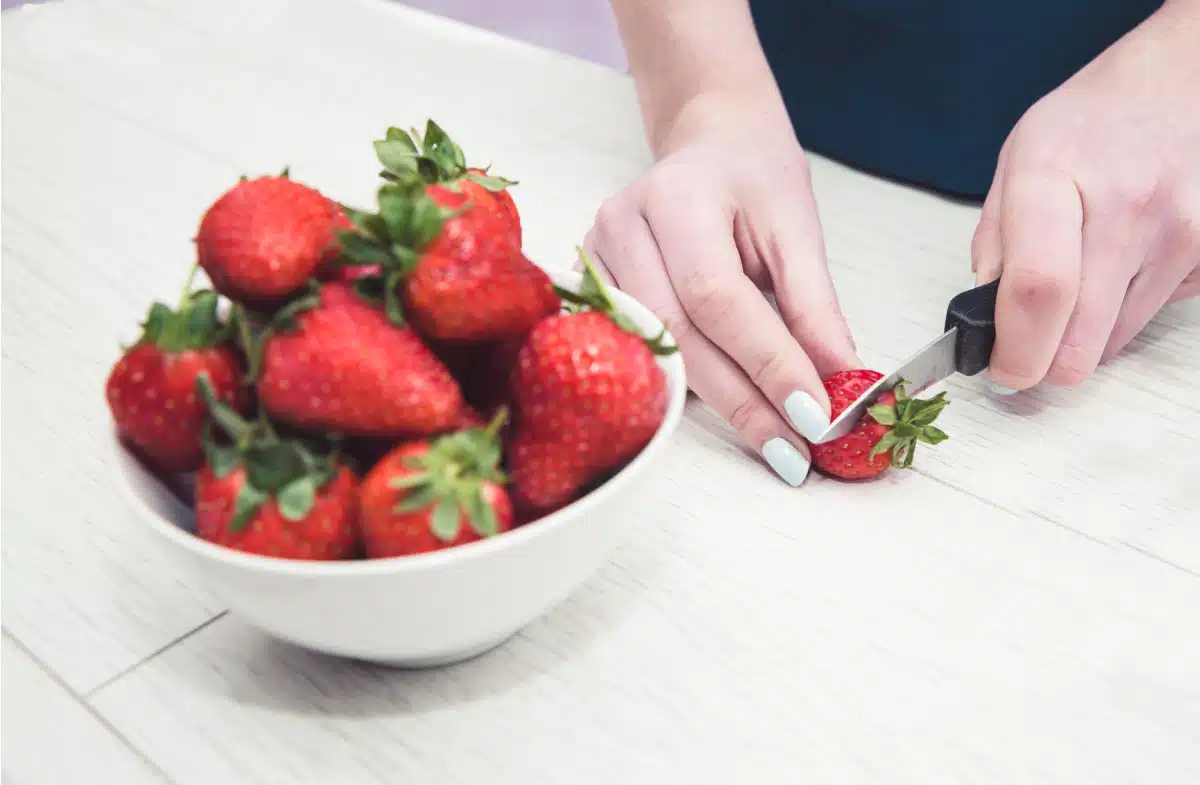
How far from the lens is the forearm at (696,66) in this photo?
2.95 feet

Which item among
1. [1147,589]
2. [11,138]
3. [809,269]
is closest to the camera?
[1147,589]

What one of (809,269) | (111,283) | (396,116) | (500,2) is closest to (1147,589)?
(809,269)

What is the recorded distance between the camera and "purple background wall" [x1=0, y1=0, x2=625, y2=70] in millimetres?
2199

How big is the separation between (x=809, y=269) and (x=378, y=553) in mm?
403

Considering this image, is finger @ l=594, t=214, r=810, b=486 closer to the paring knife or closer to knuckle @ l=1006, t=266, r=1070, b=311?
the paring knife

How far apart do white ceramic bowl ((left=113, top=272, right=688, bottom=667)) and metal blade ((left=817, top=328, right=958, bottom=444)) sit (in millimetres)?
165

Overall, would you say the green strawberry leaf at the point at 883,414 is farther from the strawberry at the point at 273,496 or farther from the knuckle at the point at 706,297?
the strawberry at the point at 273,496

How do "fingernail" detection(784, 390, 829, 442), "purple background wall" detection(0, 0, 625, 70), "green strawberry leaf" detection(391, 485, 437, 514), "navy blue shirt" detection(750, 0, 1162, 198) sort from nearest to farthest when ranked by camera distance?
1. "green strawberry leaf" detection(391, 485, 437, 514)
2. "fingernail" detection(784, 390, 829, 442)
3. "navy blue shirt" detection(750, 0, 1162, 198)
4. "purple background wall" detection(0, 0, 625, 70)

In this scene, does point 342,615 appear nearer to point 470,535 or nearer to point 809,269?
point 470,535

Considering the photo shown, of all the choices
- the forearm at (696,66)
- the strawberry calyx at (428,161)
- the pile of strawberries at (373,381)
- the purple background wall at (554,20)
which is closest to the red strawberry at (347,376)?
the pile of strawberries at (373,381)

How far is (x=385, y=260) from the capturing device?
0.47 metres

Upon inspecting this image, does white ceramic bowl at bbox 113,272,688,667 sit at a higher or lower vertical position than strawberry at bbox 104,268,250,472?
lower

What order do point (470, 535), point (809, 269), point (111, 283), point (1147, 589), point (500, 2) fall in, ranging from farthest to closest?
1. point (500, 2)
2. point (111, 283)
3. point (809, 269)
4. point (1147, 589)
5. point (470, 535)

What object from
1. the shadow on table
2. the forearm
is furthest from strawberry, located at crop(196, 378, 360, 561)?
the forearm
